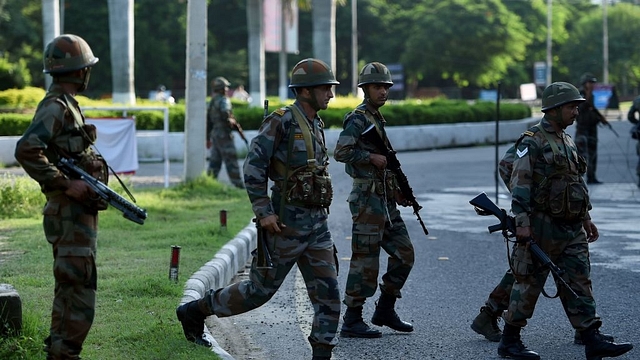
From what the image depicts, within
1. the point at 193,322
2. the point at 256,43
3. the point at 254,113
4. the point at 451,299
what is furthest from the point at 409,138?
the point at 193,322

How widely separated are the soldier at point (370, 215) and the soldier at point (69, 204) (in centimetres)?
Result: 231

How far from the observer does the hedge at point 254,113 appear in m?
23.0

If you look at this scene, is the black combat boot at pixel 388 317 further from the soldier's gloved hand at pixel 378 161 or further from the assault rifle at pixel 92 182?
the assault rifle at pixel 92 182

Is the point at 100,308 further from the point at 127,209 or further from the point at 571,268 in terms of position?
the point at 571,268

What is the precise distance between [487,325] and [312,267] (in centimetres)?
162

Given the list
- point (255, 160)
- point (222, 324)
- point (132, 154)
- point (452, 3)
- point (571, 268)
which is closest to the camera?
point (255, 160)

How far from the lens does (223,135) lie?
671 inches

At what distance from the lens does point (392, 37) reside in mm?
78812

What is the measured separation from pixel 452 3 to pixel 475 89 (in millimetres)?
11073

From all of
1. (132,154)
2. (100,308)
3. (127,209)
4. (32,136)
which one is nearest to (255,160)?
(127,209)

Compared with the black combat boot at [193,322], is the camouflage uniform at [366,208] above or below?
above

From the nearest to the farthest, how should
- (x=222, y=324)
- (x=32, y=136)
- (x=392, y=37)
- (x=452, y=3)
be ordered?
(x=32, y=136) < (x=222, y=324) < (x=452, y=3) < (x=392, y=37)

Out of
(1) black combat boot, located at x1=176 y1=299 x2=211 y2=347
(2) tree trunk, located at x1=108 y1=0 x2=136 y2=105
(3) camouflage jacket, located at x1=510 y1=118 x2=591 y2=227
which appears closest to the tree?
(2) tree trunk, located at x1=108 y1=0 x2=136 y2=105

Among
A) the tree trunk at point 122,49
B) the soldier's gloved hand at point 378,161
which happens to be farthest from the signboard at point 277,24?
the soldier's gloved hand at point 378,161
